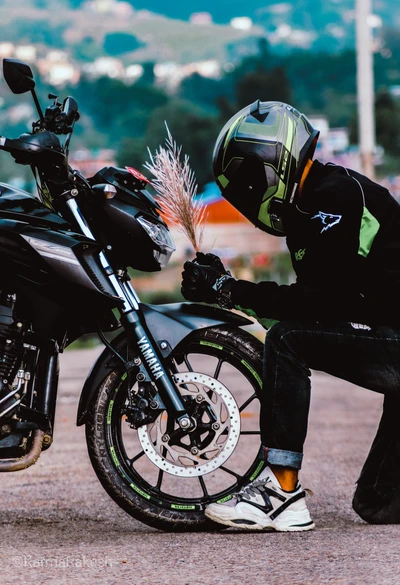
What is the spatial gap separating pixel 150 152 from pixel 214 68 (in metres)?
181

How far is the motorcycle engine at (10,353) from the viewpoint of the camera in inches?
170

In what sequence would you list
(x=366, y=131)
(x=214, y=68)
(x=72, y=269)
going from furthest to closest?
(x=214, y=68), (x=366, y=131), (x=72, y=269)

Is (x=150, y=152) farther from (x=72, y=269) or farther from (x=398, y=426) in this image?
(x=398, y=426)

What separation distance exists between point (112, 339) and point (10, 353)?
1.48 feet

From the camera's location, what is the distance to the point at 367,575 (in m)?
3.48

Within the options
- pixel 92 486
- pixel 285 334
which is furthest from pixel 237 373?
pixel 92 486

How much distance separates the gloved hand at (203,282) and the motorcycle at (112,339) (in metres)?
0.11

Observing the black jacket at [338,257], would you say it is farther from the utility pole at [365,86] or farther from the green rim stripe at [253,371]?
the utility pole at [365,86]

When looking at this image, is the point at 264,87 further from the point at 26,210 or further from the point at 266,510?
the point at 266,510

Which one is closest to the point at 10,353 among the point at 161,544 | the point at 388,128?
the point at 161,544

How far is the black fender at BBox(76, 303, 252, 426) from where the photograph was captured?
4484 millimetres

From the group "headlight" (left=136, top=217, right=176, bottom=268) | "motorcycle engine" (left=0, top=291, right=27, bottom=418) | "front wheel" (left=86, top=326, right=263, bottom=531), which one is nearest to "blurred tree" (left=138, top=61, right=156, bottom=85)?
"headlight" (left=136, top=217, right=176, bottom=268)

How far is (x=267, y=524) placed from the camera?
4.35 m

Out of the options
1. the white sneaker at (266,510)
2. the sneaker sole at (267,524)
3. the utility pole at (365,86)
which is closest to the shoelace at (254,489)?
the white sneaker at (266,510)
